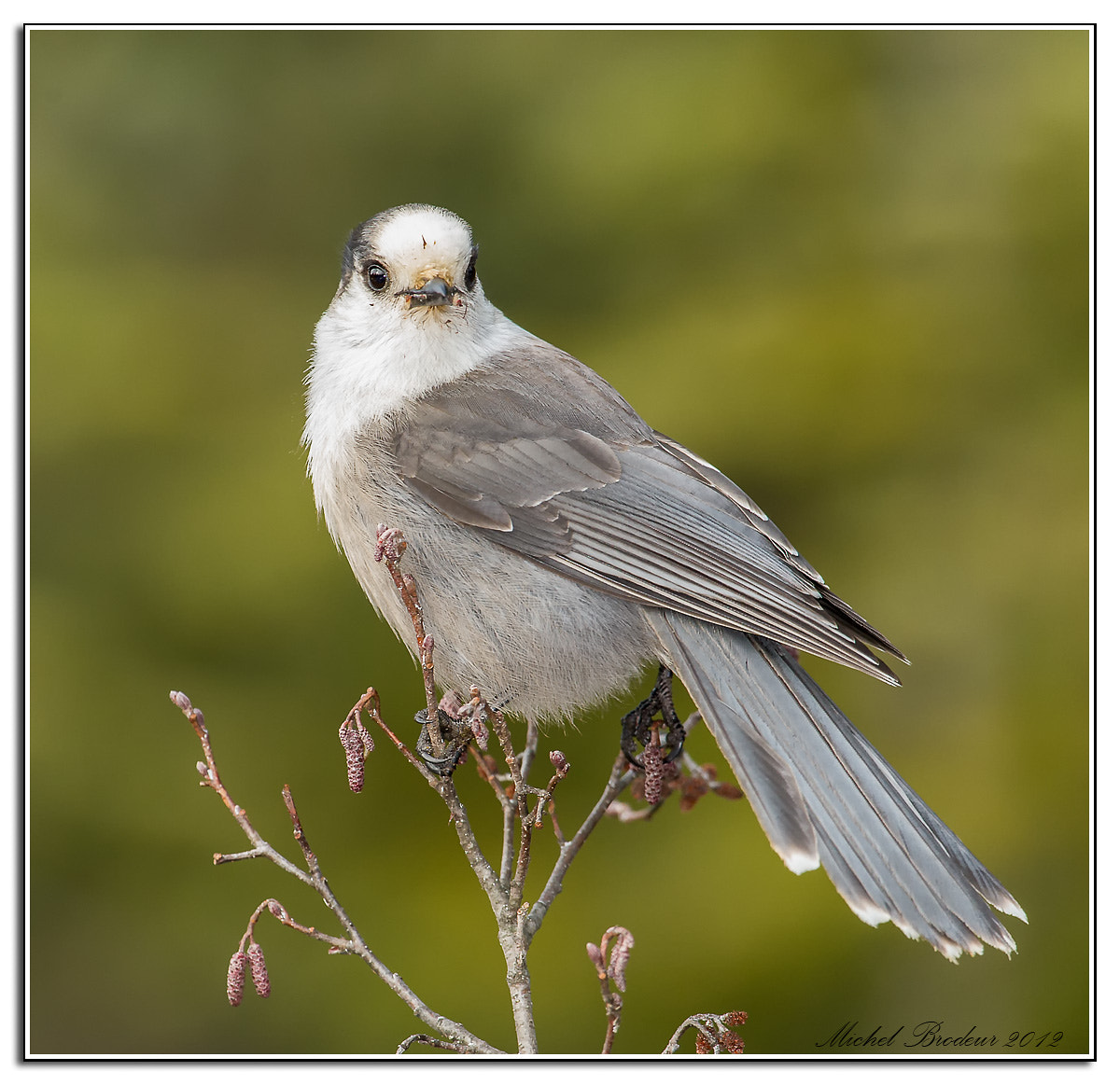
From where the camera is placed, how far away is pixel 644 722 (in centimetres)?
226

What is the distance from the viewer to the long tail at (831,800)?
1.95 meters

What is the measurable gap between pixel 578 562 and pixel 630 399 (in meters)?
1.58

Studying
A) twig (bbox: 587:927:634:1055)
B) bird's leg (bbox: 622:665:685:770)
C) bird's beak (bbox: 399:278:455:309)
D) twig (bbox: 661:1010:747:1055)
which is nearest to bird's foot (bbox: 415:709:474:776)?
bird's leg (bbox: 622:665:685:770)

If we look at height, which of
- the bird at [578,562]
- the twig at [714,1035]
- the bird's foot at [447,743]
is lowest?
the twig at [714,1035]

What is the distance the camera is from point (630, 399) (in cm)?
377

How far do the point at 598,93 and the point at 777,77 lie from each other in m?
0.53

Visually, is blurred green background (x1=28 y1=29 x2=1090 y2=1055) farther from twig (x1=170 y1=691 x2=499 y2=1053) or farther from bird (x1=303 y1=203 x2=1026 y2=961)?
twig (x1=170 y1=691 x2=499 y2=1053)

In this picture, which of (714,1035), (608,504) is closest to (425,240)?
(608,504)

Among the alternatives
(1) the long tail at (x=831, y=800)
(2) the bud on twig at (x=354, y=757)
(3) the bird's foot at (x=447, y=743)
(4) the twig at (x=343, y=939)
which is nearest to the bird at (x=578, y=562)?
(1) the long tail at (x=831, y=800)

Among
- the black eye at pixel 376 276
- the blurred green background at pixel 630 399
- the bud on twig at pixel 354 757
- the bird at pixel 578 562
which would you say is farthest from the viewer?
the blurred green background at pixel 630 399

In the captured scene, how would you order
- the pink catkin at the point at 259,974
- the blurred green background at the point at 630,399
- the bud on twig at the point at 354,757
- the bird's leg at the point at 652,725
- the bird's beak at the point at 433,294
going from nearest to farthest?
the pink catkin at the point at 259,974
the bud on twig at the point at 354,757
the bird's leg at the point at 652,725
the bird's beak at the point at 433,294
the blurred green background at the point at 630,399

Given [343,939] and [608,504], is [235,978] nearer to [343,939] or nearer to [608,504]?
[343,939]

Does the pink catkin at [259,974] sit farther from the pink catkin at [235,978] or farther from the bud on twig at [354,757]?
the bud on twig at [354,757]

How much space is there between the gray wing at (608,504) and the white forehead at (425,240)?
272 millimetres
